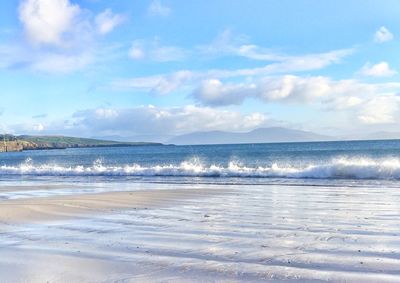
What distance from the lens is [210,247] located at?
7.97 m

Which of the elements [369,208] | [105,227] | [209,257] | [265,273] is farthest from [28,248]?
[369,208]

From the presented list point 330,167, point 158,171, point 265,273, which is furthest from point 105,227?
point 158,171

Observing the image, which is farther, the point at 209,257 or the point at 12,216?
the point at 12,216

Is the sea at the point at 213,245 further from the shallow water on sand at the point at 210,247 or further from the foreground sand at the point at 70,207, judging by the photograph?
the foreground sand at the point at 70,207

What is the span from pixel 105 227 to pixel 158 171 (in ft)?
105

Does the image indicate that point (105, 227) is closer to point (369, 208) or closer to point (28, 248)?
point (28, 248)

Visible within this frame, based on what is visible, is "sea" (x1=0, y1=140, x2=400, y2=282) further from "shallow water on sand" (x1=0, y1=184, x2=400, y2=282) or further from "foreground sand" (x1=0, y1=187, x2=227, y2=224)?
"foreground sand" (x1=0, y1=187, x2=227, y2=224)

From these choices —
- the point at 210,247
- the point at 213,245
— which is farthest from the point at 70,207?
the point at 210,247

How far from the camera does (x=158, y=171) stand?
140 ft

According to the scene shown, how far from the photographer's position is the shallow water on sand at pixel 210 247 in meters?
6.27

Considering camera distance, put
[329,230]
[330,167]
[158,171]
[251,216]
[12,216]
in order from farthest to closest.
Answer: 1. [158,171]
2. [330,167]
3. [12,216]
4. [251,216]
5. [329,230]

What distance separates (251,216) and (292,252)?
459cm

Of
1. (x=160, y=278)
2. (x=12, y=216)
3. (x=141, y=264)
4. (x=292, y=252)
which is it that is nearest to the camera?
(x=160, y=278)

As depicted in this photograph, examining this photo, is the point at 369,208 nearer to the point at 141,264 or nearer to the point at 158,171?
the point at 141,264
